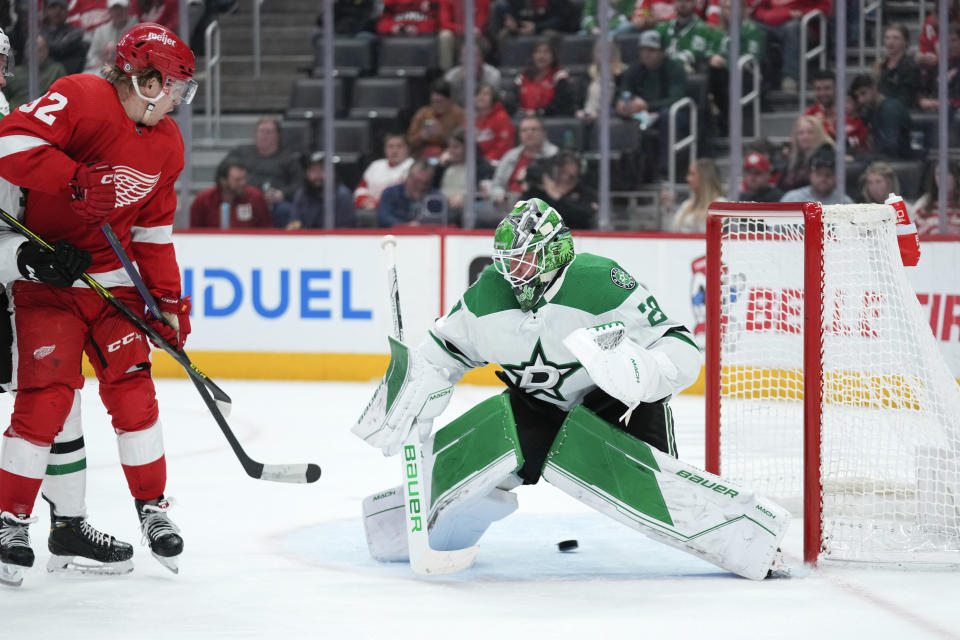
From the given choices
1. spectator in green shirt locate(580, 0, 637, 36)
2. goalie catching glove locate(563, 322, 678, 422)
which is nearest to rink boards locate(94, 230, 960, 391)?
spectator in green shirt locate(580, 0, 637, 36)

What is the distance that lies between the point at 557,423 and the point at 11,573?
1184mm

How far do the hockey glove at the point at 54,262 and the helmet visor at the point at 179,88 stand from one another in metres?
0.38

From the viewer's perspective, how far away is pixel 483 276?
300 cm

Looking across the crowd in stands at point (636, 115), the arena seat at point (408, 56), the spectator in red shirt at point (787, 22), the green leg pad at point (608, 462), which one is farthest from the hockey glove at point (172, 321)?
the spectator in red shirt at point (787, 22)

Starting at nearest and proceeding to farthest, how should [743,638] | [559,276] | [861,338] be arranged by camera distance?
[743,638]
[559,276]
[861,338]

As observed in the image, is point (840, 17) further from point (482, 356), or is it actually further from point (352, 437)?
point (482, 356)

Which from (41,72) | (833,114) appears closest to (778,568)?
(833,114)

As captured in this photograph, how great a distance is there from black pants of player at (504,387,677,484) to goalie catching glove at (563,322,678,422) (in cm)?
22

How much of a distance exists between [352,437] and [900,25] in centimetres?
331

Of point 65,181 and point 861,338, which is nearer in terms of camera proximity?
point 65,181

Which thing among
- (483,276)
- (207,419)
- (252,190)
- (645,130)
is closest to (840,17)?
(645,130)

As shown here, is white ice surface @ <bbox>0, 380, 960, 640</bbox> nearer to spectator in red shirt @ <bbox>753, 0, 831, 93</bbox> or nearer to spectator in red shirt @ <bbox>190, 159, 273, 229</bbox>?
spectator in red shirt @ <bbox>190, 159, 273, 229</bbox>

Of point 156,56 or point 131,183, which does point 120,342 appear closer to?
point 131,183

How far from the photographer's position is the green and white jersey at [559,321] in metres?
2.86
